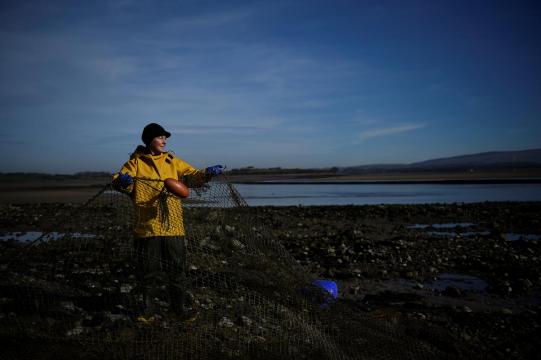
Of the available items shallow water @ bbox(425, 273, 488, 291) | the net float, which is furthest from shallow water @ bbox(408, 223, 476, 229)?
the net float

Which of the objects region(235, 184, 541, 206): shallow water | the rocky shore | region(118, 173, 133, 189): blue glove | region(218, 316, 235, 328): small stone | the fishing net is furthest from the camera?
region(235, 184, 541, 206): shallow water

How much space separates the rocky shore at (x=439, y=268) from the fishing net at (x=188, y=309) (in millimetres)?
550

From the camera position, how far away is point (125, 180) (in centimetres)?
460

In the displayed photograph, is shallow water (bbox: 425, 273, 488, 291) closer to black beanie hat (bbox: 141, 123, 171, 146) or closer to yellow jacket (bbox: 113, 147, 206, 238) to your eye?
→ yellow jacket (bbox: 113, 147, 206, 238)

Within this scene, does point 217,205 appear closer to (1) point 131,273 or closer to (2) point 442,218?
(1) point 131,273

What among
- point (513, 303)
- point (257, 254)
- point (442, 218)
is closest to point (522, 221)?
point (442, 218)

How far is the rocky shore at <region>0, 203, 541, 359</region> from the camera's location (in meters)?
5.42

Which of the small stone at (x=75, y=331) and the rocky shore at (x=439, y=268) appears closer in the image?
the small stone at (x=75, y=331)

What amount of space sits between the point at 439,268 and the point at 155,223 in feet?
21.2

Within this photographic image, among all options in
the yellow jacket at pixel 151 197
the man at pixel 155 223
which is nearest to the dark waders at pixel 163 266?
the man at pixel 155 223

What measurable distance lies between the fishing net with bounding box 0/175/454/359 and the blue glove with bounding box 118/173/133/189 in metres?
0.25

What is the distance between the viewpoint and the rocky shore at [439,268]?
17.8ft

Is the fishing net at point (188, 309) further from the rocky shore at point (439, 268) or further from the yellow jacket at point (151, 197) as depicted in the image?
the rocky shore at point (439, 268)

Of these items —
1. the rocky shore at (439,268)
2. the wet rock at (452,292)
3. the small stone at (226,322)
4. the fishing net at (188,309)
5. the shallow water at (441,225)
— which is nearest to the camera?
the fishing net at (188,309)
